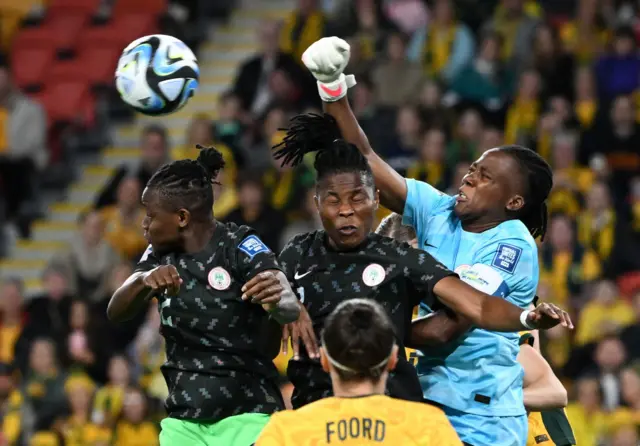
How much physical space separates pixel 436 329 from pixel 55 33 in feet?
→ 30.5

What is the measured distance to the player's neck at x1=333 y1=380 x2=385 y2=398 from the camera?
3.77 meters

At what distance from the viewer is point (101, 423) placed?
32.4ft

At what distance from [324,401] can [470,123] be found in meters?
6.85

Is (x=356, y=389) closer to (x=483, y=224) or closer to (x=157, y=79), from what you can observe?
(x=483, y=224)

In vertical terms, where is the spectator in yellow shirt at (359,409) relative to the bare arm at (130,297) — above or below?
below

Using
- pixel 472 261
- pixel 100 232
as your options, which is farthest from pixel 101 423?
pixel 472 261

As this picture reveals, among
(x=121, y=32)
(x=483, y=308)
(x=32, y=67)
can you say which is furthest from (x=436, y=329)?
(x=32, y=67)

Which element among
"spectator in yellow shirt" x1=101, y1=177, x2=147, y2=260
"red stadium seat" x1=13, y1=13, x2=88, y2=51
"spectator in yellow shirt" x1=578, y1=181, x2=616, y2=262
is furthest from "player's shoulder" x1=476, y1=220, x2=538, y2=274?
"red stadium seat" x1=13, y1=13, x2=88, y2=51

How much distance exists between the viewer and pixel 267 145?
36.7ft

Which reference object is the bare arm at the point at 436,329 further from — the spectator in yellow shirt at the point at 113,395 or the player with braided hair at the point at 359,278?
the spectator in yellow shirt at the point at 113,395

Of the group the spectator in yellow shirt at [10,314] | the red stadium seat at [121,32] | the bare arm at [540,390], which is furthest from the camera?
the red stadium seat at [121,32]

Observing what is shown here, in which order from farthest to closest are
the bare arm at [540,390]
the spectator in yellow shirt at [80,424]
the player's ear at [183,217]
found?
the spectator in yellow shirt at [80,424] < the bare arm at [540,390] < the player's ear at [183,217]

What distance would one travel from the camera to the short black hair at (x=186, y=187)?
15.3 ft

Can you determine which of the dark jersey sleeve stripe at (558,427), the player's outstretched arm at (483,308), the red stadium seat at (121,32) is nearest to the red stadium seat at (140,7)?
the red stadium seat at (121,32)
